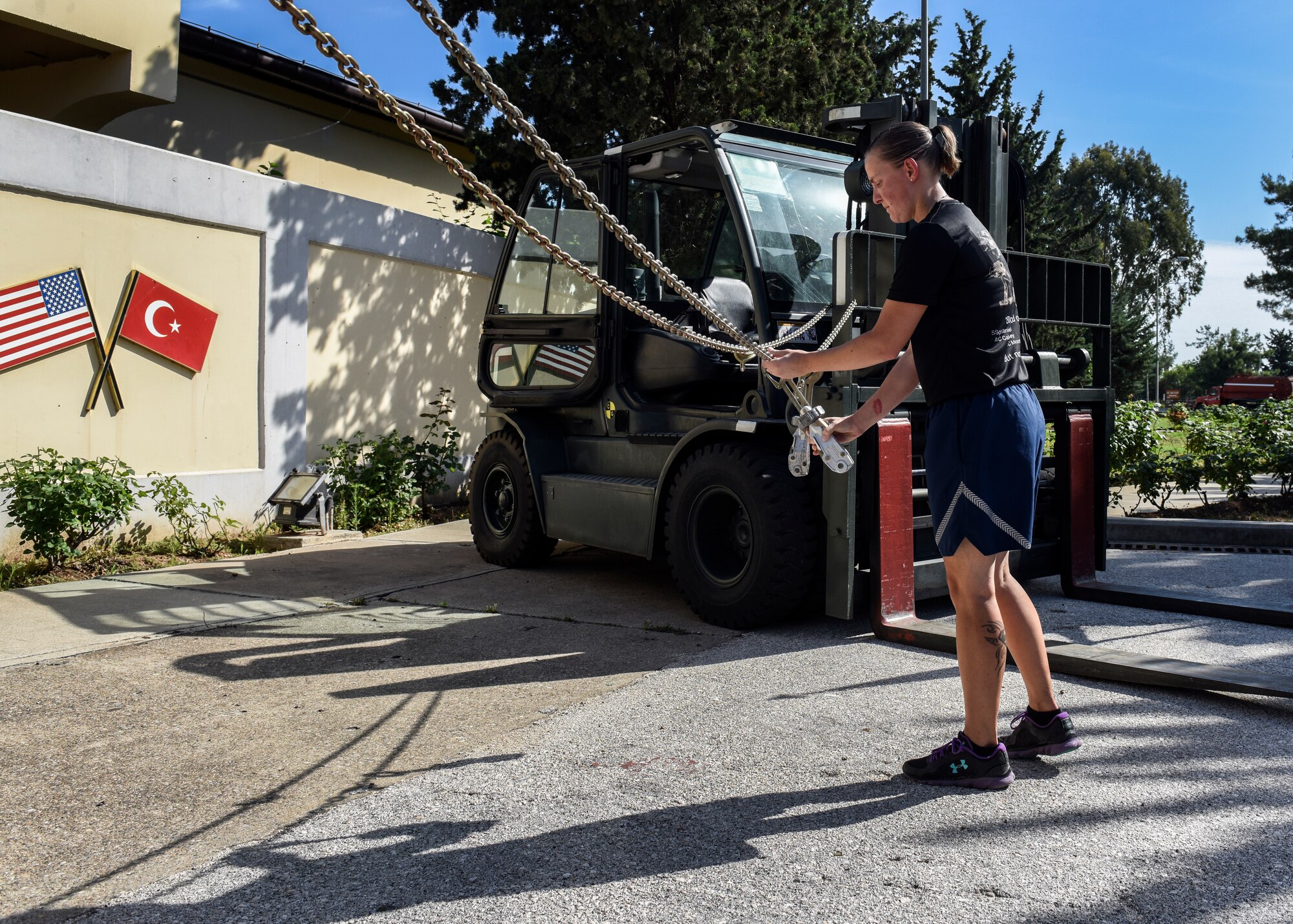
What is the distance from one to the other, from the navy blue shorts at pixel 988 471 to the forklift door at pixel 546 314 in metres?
3.69

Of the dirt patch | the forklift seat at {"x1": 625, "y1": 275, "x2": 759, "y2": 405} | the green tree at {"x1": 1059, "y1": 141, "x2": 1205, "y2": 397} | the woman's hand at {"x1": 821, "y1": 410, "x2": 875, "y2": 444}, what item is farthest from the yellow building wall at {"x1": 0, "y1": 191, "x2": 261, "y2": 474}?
the green tree at {"x1": 1059, "y1": 141, "x2": 1205, "y2": 397}

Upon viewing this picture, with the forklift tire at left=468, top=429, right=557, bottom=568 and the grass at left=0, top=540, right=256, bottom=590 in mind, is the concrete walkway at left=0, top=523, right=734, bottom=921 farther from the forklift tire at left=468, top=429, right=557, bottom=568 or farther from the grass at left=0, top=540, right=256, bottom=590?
the grass at left=0, top=540, right=256, bottom=590

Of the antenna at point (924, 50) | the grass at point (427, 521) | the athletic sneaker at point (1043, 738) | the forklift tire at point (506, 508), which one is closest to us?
the athletic sneaker at point (1043, 738)

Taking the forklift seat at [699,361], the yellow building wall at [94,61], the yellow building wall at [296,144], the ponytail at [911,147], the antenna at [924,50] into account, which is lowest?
the forklift seat at [699,361]

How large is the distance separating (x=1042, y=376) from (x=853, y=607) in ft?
5.94

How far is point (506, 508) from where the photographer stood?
25.3ft

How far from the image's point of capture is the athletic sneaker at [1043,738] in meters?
3.44

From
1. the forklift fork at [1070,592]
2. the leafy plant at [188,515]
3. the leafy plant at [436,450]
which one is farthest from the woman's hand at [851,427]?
the leafy plant at [436,450]

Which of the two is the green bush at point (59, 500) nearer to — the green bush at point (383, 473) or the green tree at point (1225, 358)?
the green bush at point (383, 473)

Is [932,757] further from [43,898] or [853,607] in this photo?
[43,898]

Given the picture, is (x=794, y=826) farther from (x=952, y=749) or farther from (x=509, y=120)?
(x=509, y=120)

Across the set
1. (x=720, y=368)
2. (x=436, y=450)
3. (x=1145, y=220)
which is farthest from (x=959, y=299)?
(x=1145, y=220)

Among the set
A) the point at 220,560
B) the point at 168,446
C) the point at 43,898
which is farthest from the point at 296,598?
the point at 43,898

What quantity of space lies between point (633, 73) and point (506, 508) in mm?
7027
